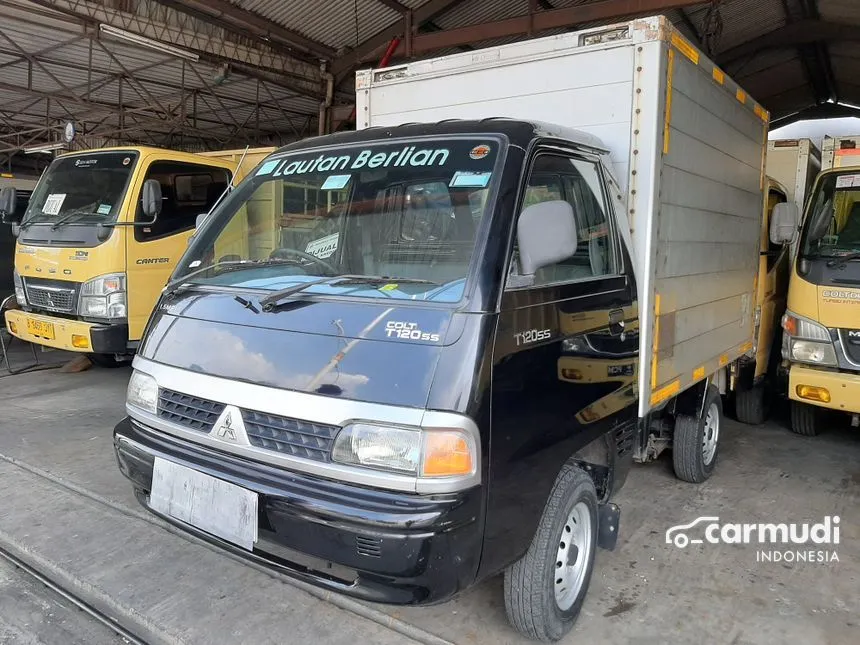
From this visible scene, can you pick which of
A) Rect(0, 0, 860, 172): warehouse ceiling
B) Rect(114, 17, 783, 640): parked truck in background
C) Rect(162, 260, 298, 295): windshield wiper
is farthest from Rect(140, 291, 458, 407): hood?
Rect(0, 0, 860, 172): warehouse ceiling

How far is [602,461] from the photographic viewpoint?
9.81 ft

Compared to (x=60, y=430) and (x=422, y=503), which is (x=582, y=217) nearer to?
(x=422, y=503)

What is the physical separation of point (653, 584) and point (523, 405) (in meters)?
1.51

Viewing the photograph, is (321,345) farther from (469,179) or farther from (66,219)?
(66,219)

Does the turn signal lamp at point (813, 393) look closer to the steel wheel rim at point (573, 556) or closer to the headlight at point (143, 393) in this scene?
the steel wheel rim at point (573, 556)

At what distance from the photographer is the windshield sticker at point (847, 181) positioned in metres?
4.98

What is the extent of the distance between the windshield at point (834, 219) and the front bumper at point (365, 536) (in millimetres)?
4173

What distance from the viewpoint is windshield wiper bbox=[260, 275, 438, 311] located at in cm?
238

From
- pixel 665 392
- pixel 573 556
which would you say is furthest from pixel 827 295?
pixel 573 556

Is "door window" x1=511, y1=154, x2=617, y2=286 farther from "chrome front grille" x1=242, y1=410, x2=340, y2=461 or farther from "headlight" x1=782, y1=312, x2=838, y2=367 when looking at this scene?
"headlight" x1=782, y1=312, x2=838, y2=367

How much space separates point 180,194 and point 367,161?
4275 mm

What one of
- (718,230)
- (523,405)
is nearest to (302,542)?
(523,405)

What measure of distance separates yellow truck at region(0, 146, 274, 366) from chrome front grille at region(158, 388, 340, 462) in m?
3.74

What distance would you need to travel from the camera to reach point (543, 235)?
2.30 metres
